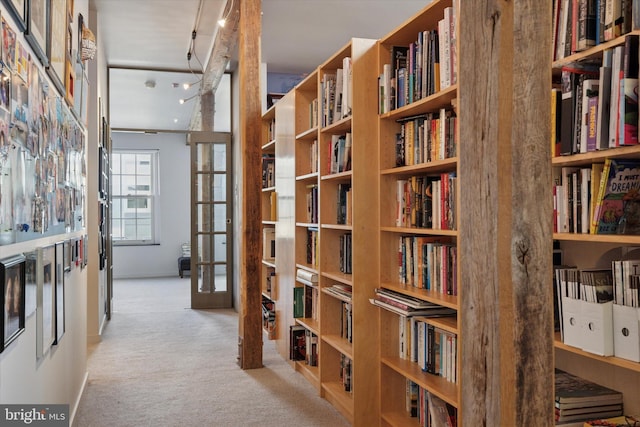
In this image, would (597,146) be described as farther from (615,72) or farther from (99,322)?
(99,322)

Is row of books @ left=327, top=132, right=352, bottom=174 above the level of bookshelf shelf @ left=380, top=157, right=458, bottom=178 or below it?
above

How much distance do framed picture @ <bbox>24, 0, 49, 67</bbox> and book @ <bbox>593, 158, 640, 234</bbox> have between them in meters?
1.90

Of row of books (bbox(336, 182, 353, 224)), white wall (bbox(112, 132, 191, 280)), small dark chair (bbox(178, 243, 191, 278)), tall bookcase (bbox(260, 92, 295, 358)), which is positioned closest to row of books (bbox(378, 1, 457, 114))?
row of books (bbox(336, 182, 353, 224))

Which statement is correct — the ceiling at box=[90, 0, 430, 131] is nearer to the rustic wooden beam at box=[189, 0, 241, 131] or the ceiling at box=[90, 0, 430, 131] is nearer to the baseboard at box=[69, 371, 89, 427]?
the rustic wooden beam at box=[189, 0, 241, 131]

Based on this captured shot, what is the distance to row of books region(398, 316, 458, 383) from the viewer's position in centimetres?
258

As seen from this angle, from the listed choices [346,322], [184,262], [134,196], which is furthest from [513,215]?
[134,196]

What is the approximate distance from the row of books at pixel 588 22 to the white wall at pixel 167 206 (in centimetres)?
1063

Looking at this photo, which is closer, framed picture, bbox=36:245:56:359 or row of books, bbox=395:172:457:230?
framed picture, bbox=36:245:56:359

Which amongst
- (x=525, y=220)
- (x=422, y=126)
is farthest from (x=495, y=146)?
(x=422, y=126)

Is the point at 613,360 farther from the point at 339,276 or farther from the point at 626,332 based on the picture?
the point at 339,276

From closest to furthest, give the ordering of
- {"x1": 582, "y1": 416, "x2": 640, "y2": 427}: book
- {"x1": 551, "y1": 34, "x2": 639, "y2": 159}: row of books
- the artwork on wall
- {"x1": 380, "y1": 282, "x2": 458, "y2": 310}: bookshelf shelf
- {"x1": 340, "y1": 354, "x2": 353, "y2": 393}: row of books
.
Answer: {"x1": 551, "y1": 34, "x2": 639, "y2": 159}: row of books
the artwork on wall
{"x1": 582, "y1": 416, "x2": 640, "y2": 427}: book
{"x1": 380, "y1": 282, "x2": 458, "y2": 310}: bookshelf shelf
{"x1": 340, "y1": 354, "x2": 353, "y2": 393}: row of books

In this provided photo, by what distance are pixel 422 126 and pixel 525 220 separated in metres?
1.65

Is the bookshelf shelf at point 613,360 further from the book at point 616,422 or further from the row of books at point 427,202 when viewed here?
the row of books at point 427,202

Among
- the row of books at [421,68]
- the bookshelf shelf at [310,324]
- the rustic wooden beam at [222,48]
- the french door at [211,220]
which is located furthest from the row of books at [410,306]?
the french door at [211,220]
